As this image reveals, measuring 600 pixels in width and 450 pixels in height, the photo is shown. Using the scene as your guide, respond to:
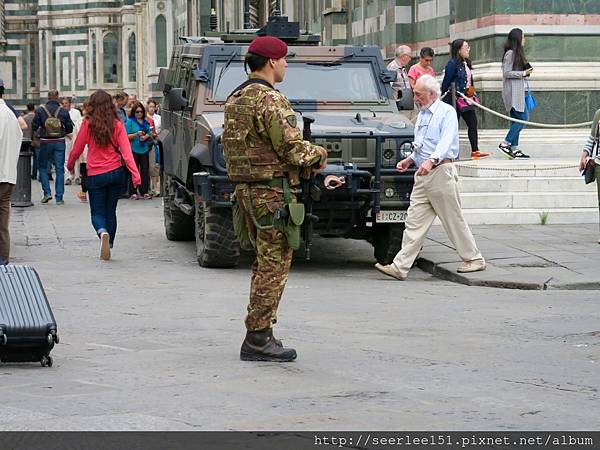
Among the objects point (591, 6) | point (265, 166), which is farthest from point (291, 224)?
point (591, 6)

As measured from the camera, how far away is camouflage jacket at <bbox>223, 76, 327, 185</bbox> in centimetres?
881

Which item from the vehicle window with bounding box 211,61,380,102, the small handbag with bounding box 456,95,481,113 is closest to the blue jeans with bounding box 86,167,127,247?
the vehicle window with bounding box 211,61,380,102

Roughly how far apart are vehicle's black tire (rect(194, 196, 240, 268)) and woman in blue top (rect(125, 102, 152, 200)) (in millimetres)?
11552

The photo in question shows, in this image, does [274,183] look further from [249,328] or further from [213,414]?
[213,414]

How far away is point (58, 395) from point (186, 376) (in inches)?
33.2

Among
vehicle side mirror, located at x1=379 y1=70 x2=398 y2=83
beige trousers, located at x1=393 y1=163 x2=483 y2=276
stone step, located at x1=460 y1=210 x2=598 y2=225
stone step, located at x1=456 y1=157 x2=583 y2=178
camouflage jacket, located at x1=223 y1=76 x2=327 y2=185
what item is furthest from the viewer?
stone step, located at x1=456 y1=157 x2=583 y2=178

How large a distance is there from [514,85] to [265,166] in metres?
11.5

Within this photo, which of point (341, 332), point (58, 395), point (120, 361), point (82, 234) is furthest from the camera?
point (82, 234)

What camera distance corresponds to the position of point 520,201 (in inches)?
727

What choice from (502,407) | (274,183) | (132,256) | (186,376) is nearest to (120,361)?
(186,376)

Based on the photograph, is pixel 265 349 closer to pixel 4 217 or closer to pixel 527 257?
pixel 4 217

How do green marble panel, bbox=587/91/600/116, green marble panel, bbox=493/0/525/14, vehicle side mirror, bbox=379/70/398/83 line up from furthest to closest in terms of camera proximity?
green marble panel, bbox=587/91/600/116 → green marble panel, bbox=493/0/525/14 → vehicle side mirror, bbox=379/70/398/83

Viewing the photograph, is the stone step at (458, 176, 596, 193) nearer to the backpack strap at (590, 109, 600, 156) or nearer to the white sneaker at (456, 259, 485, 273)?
the backpack strap at (590, 109, 600, 156)

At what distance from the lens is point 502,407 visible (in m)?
7.64
